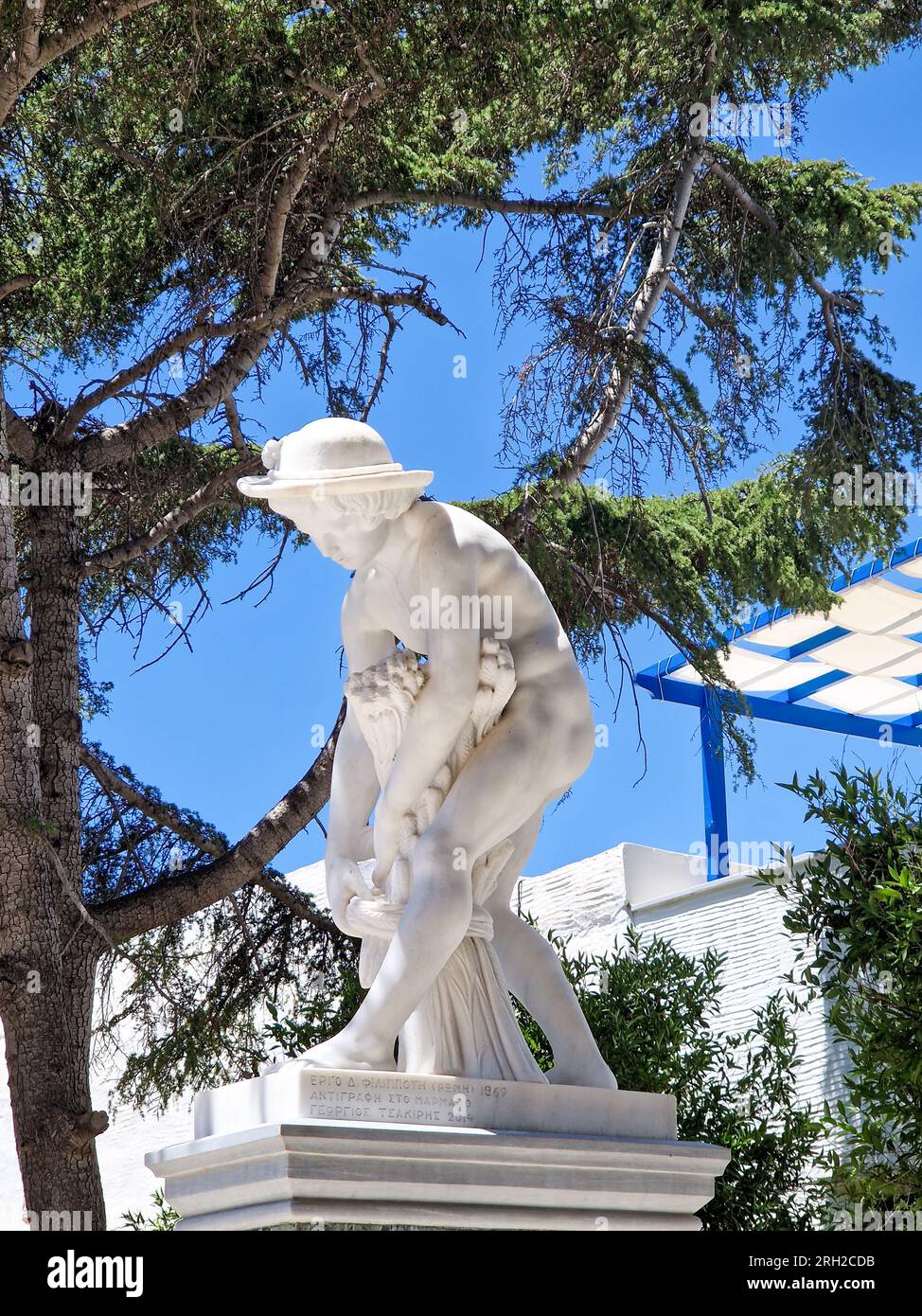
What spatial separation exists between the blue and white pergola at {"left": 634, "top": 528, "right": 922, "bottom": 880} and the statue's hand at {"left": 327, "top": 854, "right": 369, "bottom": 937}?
7.49 meters

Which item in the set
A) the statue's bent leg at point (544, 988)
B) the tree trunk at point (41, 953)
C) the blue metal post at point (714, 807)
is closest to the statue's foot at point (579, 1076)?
the statue's bent leg at point (544, 988)

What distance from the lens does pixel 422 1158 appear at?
143 inches

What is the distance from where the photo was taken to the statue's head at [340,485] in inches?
161

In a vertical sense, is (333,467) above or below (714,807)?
below

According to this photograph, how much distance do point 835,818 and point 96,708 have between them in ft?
17.4

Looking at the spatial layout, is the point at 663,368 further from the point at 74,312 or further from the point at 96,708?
the point at 96,708

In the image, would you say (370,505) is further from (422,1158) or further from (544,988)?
(422,1158)

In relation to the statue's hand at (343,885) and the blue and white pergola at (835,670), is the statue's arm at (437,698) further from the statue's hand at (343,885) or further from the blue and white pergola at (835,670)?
the blue and white pergola at (835,670)

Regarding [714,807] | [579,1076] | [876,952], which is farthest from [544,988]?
[714,807]

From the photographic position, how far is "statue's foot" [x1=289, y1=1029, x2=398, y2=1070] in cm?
381

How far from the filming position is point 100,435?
330 inches

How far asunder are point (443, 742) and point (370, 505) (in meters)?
0.61
